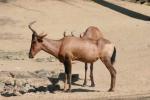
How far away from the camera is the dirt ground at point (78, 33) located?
1428cm

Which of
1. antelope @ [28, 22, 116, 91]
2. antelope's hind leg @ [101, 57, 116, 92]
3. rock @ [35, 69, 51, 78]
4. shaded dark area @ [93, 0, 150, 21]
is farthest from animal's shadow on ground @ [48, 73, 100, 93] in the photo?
shaded dark area @ [93, 0, 150, 21]

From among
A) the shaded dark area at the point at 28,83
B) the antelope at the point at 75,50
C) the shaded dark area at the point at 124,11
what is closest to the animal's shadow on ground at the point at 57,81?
the shaded dark area at the point at 28,83

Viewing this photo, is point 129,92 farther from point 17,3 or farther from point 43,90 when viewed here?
point 17,3

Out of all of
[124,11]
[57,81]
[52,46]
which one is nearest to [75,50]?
[52,46]

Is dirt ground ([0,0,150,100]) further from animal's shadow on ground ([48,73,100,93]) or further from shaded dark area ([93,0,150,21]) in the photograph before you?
shaded dark area ([93,0,150,21])

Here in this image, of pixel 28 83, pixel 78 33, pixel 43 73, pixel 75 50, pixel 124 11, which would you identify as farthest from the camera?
pixel 124 11

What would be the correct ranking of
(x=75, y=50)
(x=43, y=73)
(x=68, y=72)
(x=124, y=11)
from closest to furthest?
(x=75, y=50) → (x=68, y=72) → (x=43, y=73) → (x=124, y=11)

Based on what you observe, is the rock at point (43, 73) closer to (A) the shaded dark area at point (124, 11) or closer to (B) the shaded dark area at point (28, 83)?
(B) the shaded dark area at point (28, 83)

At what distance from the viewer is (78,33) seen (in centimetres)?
2381

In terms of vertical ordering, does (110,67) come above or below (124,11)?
above

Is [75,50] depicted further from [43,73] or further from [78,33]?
[78,33]

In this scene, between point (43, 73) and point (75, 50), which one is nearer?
point (75, 50)

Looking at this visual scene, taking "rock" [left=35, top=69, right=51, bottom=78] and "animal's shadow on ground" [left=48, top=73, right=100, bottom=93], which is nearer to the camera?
"animal's shadow on ground" [left=48, top=73, right=100, bottom=93]

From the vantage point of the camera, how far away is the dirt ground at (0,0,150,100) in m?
14.3
